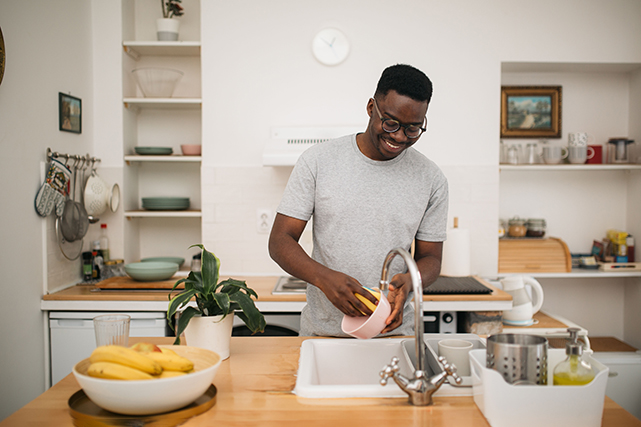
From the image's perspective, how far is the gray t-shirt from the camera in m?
1.70

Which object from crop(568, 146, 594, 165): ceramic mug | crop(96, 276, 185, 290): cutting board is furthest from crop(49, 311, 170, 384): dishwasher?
crop(568, 146, 594, 165): ceramic mug

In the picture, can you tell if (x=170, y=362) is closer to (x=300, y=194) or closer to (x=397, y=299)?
(x=397, y=299)

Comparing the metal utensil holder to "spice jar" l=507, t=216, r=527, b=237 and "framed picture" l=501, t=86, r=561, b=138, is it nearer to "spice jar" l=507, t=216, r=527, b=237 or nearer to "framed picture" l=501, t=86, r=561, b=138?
"spice jar" l=507, t=216, r=527, b=237

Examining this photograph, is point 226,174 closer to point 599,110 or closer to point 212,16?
point 212,16

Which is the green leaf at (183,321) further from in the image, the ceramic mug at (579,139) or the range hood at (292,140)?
the ceramic mug at (579,139)

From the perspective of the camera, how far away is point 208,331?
1.40m

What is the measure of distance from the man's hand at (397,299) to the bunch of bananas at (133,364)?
0.51 metres

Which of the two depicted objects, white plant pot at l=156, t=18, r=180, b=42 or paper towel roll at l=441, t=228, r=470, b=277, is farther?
white plant pot at l=156, t=18, r=180, b=42

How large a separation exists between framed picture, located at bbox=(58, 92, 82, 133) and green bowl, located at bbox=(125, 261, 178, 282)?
841 millimetres

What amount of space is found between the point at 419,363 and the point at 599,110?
300 centimetres

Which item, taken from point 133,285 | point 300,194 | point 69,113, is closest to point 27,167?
point 69,113

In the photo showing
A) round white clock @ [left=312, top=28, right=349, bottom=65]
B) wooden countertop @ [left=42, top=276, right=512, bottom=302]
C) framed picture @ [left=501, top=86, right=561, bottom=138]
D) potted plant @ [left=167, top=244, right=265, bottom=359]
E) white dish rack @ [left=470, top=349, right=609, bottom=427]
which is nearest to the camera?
white dish rack @ [left=470, top=349, right=609, bottom=427]

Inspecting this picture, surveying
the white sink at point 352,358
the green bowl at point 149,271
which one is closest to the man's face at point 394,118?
the white sink at point 352,358

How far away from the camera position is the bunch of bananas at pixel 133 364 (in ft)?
3.46
